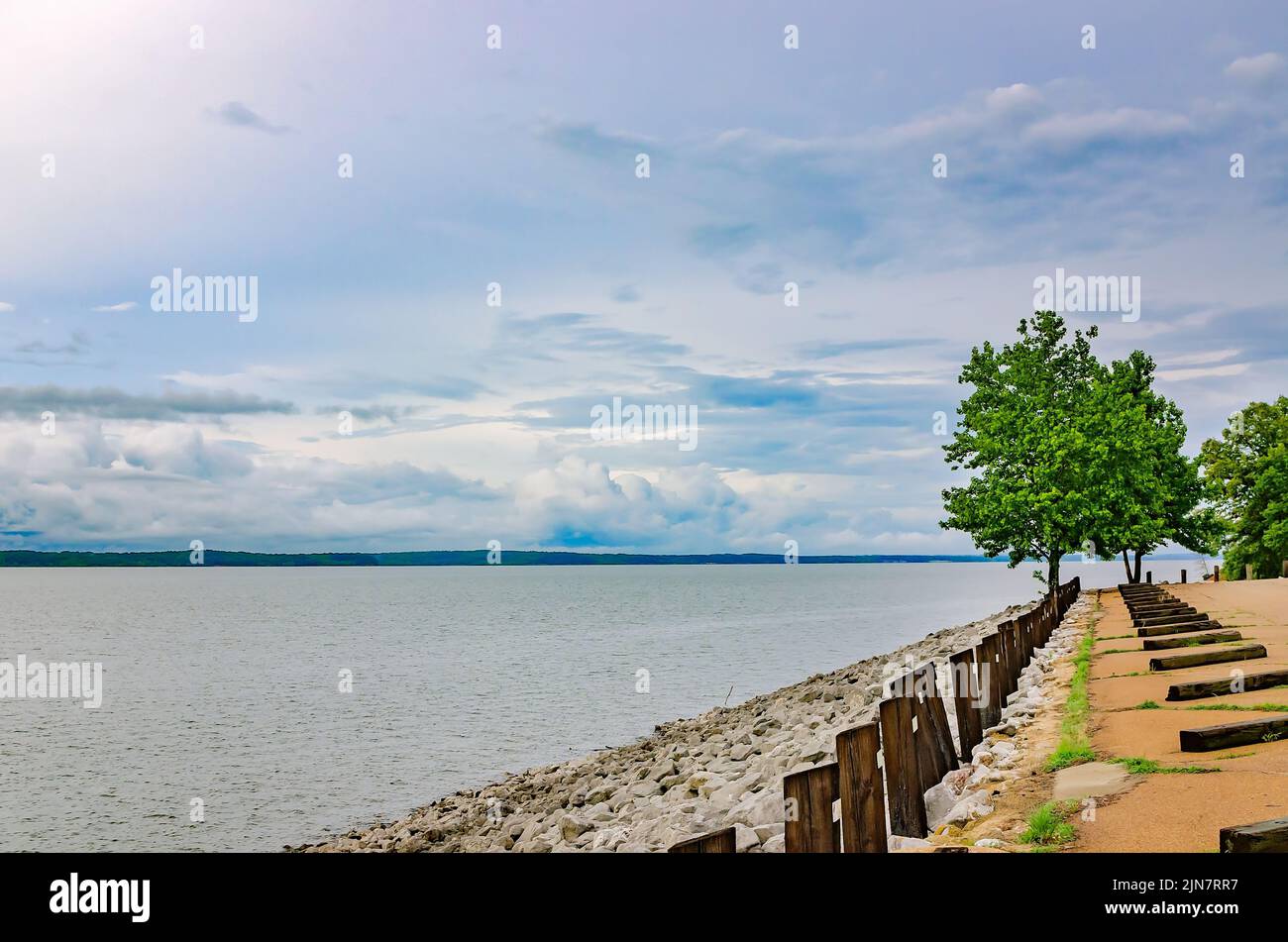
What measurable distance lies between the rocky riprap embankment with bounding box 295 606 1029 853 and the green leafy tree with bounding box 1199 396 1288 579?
50.7m

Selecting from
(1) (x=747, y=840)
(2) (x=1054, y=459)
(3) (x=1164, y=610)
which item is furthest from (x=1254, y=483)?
(1) (x=747, y=840)

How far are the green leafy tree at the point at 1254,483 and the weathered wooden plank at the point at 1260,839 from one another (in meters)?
68.5

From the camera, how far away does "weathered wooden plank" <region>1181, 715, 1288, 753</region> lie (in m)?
9.16

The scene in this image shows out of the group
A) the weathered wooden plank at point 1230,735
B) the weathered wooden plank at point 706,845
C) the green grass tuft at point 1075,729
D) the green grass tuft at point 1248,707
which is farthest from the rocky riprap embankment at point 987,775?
the weathered wooden plank at point 706,845

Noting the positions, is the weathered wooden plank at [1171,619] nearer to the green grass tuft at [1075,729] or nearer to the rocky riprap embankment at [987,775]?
the green grass tuft at [1075,729]

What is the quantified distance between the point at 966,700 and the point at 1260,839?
7040mm

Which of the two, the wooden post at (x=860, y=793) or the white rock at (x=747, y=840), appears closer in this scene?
the wooden post at (x=860, y=793)

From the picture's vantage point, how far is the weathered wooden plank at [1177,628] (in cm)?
2028

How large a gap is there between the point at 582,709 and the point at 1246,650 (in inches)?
965

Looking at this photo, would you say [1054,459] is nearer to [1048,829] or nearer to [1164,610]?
[1164,610]

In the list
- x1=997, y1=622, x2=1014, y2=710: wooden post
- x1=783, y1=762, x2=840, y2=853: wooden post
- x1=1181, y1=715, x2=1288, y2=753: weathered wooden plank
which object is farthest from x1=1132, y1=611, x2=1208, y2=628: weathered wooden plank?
x1=783, y1=762, x2=840, y2=853: wooden post

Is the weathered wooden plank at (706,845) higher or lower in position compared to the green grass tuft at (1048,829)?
higher

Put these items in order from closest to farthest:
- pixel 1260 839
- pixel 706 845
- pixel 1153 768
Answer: pixel 706 845 < pixel 1260 839 < pixel 1153 768

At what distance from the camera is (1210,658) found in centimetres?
1570
